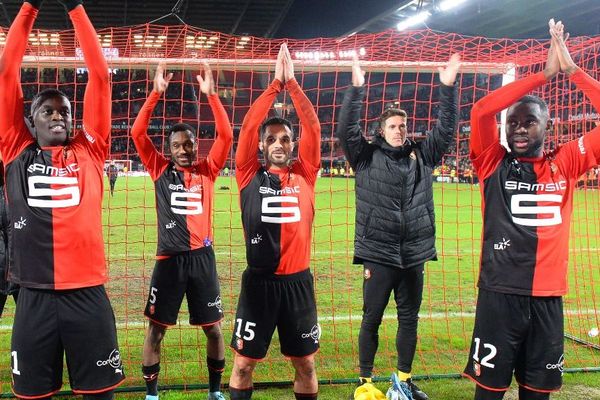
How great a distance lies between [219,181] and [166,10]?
867 cm

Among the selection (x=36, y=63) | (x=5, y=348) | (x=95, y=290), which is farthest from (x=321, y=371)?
(x=36, y=63)

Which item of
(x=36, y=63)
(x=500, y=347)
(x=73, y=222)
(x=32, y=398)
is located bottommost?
(x=32, y=398)

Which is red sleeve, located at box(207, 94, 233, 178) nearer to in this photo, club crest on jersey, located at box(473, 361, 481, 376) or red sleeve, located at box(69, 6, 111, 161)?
red sleeve, located at box(69, 6, 111, 161)

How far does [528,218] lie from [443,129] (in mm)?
1344

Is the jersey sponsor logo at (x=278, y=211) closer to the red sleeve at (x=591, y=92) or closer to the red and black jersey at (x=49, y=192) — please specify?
the red and black jersey at (x=49, y=192)

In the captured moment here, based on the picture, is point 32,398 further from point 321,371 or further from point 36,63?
point 36,63

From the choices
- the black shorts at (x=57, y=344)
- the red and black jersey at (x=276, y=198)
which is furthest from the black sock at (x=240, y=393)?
the black shorts at (x=57, y=344)

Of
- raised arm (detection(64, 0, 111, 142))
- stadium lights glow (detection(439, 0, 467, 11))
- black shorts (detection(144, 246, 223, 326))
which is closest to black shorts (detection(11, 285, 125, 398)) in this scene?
raised arm (detection(64, 0, 111, 142))

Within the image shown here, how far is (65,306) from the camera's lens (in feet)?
9.19

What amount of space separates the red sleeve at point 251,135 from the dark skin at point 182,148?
939 mm

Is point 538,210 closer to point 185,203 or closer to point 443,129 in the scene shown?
point 443,129

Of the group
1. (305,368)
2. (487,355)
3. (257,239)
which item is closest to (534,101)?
(487,355)

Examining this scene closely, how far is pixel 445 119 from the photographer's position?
13.8ft

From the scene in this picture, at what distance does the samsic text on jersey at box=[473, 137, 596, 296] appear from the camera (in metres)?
3.05
